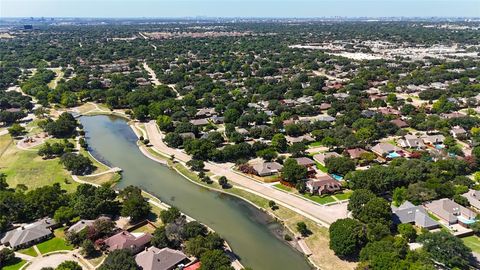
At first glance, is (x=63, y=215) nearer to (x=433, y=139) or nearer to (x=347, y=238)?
(x=347, y=238)

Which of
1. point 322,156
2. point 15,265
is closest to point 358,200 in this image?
point 322,156

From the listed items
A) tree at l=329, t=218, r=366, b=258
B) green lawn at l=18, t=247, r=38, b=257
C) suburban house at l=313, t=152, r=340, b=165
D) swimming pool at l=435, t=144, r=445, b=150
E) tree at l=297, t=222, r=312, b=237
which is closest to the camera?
tree at l=329, t=218, r=366, b=258

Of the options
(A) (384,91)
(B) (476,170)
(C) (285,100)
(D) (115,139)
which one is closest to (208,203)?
(D) (115,139)

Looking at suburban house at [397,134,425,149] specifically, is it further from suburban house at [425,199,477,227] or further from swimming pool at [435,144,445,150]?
suburban house at [425,199,477,227]

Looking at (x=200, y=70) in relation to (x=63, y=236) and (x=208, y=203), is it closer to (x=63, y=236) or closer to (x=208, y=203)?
(x=208, y=203)

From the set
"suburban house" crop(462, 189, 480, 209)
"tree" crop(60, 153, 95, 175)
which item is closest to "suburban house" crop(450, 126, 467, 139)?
"suburban house" crop(462, 189, 480, 209)

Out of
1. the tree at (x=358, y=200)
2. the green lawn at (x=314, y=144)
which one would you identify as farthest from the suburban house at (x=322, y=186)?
the green lawn at (x=314, y=144)

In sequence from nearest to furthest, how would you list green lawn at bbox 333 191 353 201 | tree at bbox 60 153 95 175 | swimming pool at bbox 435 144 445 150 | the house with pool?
green lawn at bbox 333 191 353 201
tree at bbox 60 153 95 175
the house with pool
swimming pool at bbox 435 144 445 150
